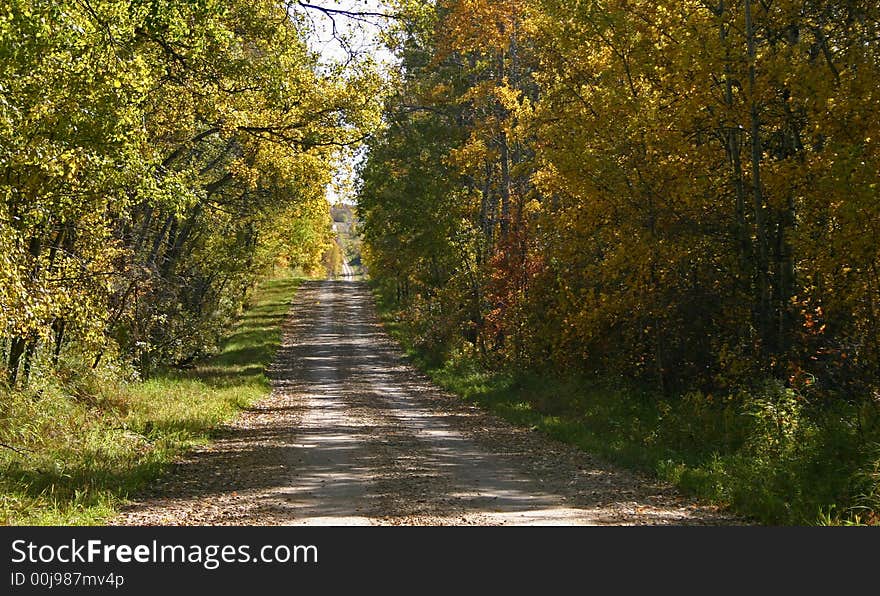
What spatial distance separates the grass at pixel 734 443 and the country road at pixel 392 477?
0.47 metres

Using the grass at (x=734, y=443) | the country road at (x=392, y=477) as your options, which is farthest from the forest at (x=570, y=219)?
the country road at (x=392, y=477)

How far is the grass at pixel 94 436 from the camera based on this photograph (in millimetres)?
9945

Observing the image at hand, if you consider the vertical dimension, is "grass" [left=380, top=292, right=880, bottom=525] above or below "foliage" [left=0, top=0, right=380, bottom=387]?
below

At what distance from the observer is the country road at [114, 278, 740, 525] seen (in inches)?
369

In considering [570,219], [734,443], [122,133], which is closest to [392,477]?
[734,443]

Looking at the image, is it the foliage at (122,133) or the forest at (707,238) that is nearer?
the foliage at (122,133)

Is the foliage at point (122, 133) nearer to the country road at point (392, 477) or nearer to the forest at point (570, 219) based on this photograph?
the forest at point (570, 219)

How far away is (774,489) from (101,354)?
12456mm

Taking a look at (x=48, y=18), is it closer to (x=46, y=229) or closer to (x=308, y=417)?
(x=46, y=229)

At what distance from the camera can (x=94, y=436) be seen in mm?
13609

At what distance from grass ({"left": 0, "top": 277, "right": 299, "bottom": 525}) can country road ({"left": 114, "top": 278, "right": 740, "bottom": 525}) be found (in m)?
0.47

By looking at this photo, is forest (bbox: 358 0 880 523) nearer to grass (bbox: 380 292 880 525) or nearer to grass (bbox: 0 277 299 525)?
grass (bbox: 380 292 880 525)

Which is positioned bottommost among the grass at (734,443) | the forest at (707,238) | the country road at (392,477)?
the country road at (392,477)

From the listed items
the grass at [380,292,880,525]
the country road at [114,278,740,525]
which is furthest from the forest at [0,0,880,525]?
the country road at [114,278,740,525]
